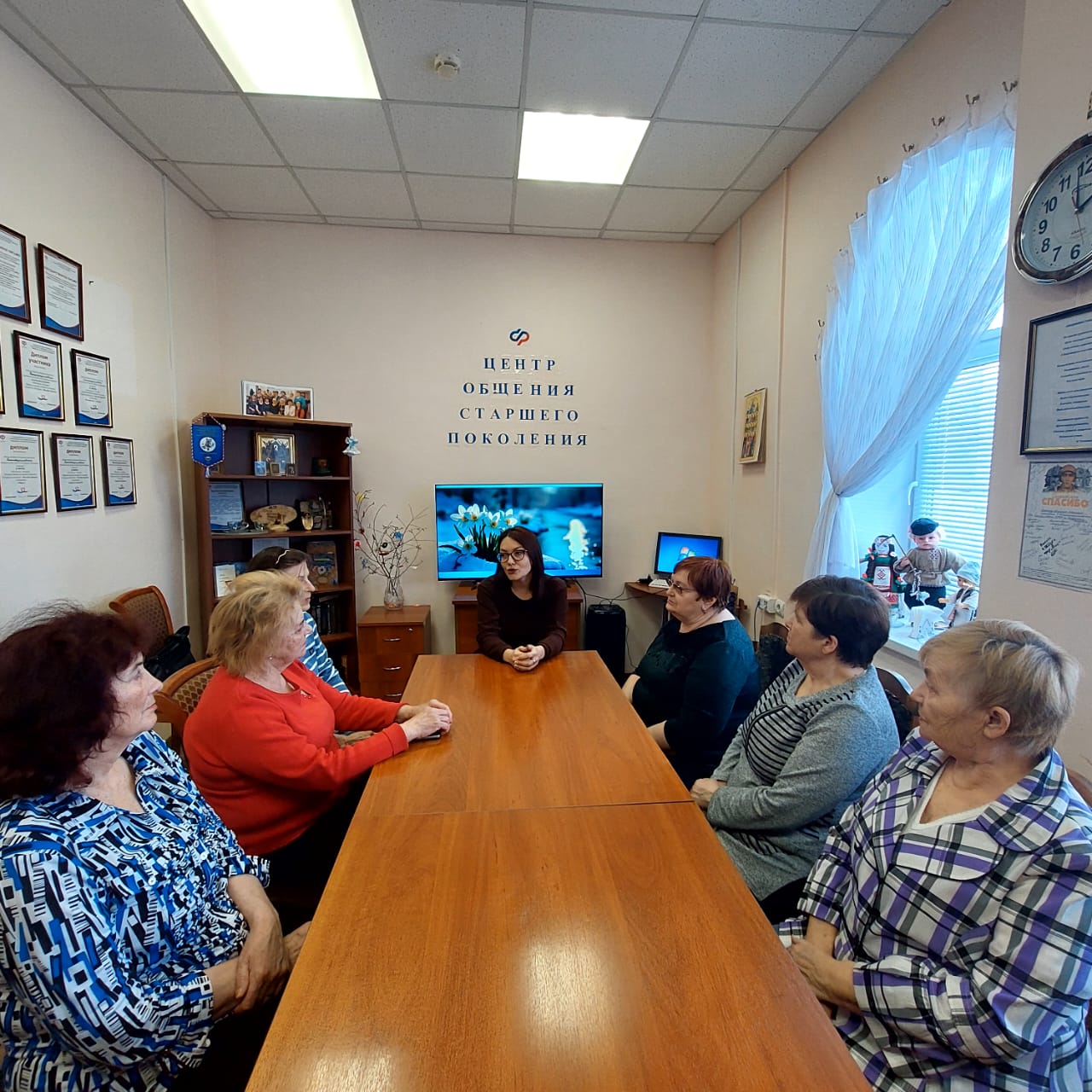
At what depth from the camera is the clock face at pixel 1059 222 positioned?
1.40 metres

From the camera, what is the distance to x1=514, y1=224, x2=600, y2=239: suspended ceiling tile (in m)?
4.00

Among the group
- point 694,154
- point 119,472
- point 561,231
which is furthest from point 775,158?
point 119,472

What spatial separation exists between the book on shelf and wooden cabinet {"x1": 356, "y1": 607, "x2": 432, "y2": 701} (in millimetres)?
406

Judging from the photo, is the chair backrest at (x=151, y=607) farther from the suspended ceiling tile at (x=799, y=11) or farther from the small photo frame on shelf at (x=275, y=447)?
the suspended ceiling tile at (x=799, y=11)

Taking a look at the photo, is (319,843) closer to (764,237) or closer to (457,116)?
(457,116)

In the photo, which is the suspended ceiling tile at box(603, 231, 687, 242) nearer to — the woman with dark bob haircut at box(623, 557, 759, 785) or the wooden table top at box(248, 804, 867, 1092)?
the woman with dark bob haircut at box(623, 557, 759, 785)

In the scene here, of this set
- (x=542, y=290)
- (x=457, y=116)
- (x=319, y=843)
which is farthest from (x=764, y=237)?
(x=319, y=843)

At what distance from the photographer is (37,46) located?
91.1 inches

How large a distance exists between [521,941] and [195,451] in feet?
10.9

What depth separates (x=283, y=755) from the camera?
1448 mm

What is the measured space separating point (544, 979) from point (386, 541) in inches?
143

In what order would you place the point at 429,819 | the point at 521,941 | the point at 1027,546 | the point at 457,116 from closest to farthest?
the point at 521,941
the point at 429,819
the point at 1027,546
the point at 457,116

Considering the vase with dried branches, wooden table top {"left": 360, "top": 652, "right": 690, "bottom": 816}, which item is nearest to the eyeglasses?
wooden table top {"left": 360, "top": 652, "right": 690, "bottom": 816}

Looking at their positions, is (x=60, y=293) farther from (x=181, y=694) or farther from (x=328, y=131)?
(x=181, y=694)
